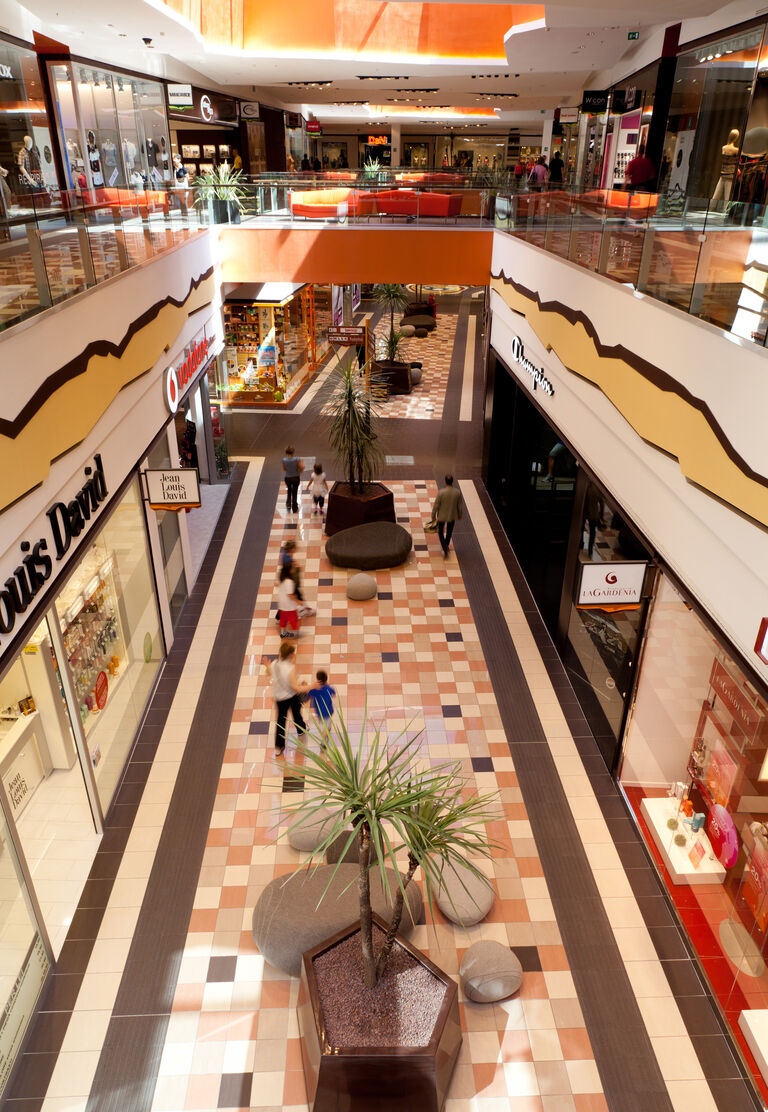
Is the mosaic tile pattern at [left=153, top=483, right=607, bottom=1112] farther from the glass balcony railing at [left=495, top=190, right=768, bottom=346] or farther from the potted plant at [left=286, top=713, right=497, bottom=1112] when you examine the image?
the glass balcony railing at [left=495, top=190, right=768, bottom=346]

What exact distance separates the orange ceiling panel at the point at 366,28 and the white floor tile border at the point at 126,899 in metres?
12.2

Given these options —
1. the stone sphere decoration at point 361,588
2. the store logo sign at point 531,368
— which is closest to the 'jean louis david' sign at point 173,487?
the stone sphere decoration at point 361,588

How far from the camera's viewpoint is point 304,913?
474cm

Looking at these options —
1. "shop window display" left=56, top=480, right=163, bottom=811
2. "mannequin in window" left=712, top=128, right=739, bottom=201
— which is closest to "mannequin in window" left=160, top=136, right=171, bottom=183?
"mannequin in window" left=712, top=128, right=739, bottom=201

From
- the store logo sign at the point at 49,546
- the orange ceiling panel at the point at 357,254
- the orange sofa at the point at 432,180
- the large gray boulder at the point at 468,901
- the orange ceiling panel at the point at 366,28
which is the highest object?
the orange ceiling panel at the point at 366,28

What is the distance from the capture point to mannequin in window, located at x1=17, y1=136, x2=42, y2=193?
39.4 feet

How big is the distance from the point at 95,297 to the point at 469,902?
192 inches

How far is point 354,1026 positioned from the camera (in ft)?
12.8

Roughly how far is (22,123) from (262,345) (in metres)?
5.30

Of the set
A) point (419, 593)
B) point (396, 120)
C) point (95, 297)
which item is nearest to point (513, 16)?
point (419, 593)

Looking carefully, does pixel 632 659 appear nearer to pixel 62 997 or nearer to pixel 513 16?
pixel 62 997

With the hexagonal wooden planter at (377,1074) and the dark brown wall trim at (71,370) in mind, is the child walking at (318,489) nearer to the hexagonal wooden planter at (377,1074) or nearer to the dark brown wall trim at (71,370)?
the dark brown wall trim at (71,370)

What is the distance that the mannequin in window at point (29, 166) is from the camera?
39.4 feet

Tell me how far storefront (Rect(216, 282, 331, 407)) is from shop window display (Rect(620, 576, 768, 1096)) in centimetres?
998
